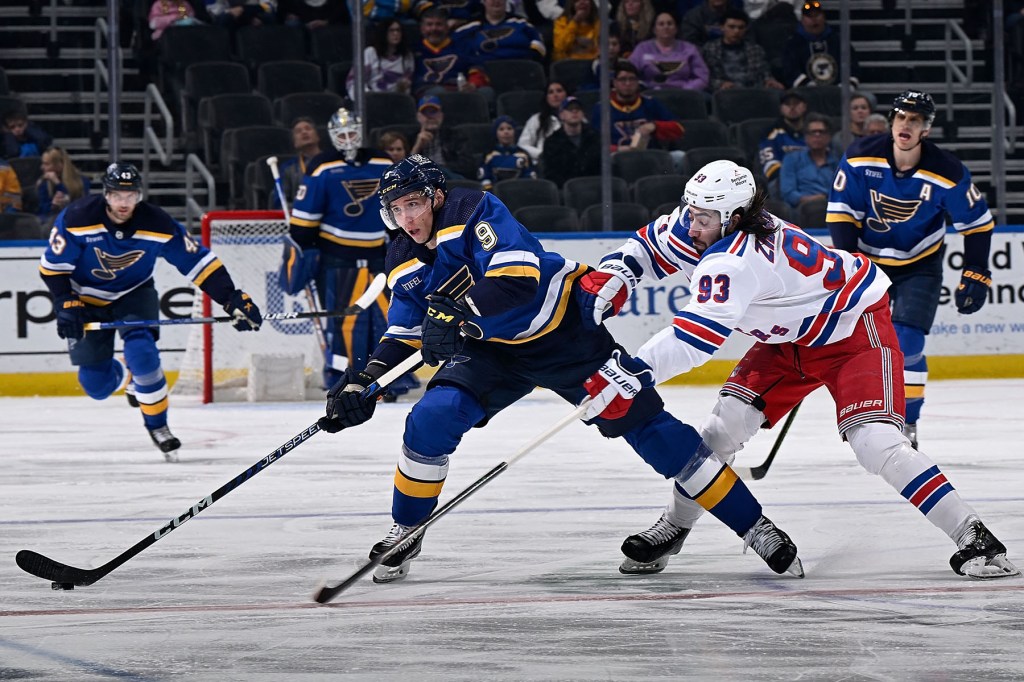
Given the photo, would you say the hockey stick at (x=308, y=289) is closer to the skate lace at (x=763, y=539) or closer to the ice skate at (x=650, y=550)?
the ice skate at (x=650, y=550)

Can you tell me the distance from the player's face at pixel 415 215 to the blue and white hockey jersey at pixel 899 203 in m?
2.67

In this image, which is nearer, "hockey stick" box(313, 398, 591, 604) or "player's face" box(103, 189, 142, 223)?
Answer: "hockey stick" box(313, 398, 591, 604)

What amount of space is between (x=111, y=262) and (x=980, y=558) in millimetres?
4078

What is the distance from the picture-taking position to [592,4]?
33.8 ft

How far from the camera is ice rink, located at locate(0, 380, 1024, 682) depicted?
2.72 metres

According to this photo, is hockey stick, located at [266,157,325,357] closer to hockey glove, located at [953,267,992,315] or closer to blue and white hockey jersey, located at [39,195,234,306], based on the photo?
blue and white hockey jersey, located at [39,195,234,306]

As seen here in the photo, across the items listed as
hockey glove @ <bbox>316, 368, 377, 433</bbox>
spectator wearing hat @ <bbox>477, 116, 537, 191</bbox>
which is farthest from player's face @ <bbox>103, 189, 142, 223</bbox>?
spectator wearing hat @ <bbox>477, 116, 537, 191</bbox>

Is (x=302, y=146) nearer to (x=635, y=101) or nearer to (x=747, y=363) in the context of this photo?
(x=635, y=101)

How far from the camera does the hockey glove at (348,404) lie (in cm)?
358

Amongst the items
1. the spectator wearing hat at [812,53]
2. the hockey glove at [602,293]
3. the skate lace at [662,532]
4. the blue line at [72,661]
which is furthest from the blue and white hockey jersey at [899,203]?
the spectator wearing hat at [812,53]

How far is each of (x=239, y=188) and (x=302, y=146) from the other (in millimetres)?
1103

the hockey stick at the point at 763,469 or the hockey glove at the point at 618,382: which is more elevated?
the hockey glove at the point at 618,382

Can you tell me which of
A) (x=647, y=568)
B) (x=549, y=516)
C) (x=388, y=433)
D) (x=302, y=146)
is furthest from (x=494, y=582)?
(x=302, y=146)

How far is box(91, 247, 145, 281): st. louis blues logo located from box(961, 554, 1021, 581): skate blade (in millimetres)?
4009
